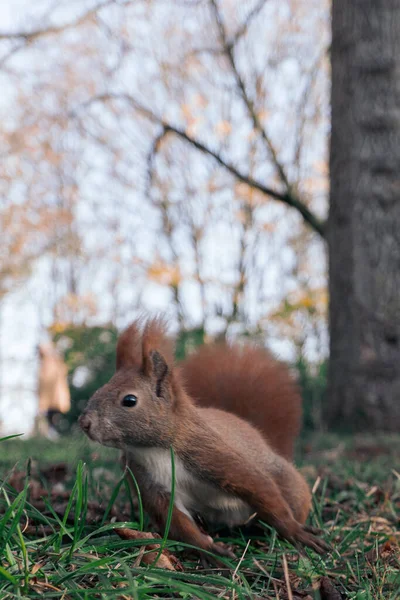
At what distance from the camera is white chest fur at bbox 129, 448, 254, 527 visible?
1569 millimetres

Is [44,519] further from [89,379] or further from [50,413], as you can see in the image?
[50,413]

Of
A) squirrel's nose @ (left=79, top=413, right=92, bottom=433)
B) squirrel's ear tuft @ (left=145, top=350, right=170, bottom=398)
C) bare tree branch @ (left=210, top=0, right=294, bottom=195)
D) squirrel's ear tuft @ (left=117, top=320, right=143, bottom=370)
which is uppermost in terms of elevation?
bare tree branch @ (left=210, top=0, right=294, bottom=195)

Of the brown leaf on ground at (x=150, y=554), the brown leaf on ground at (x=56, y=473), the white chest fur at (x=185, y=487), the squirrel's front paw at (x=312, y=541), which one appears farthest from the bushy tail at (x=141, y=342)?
the brown leaf on ground at (x=56, y=473)

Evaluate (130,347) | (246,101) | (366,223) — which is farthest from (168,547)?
(246,101)

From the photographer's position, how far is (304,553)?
1.61 m

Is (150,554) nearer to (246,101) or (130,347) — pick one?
(130,347)

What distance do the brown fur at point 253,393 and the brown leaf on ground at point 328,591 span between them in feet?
2.58

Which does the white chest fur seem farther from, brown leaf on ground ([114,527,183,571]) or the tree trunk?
the tree trunk

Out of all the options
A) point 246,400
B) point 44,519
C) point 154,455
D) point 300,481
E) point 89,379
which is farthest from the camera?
point 89,379

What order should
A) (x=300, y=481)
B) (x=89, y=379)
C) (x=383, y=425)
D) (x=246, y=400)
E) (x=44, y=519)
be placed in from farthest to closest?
(x=89, y=379)
(x=383, y=425)
(x=246, y=400)
(x=300, y=481)
(x=44, y=519)

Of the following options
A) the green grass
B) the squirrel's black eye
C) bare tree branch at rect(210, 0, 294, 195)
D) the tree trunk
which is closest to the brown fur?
the green grass

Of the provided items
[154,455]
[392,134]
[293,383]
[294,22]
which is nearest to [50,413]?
[392,134]

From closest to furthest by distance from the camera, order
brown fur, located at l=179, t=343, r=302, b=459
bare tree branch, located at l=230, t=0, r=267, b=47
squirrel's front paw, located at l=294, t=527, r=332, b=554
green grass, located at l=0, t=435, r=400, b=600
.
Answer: green grass, located at l=0, t=435, r=400, b=600 → squirrel's front paw, located at l=294, t=527, r=332, b=554 → brown fur, located at l=179, t=343, r=302, b=459 → bare tree branch, located at l=230, t=0, r=267, b=47

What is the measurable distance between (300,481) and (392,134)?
3.58 m
